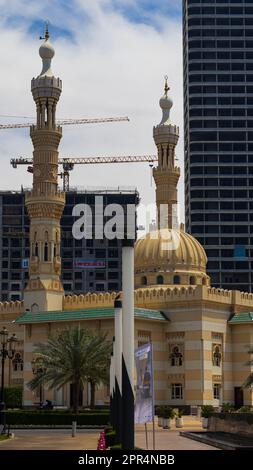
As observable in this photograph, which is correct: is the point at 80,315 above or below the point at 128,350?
above

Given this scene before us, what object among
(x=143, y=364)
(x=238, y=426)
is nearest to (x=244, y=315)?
(x=238, y=426)

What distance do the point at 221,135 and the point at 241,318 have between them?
223ft

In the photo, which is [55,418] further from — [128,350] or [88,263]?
[88,263]

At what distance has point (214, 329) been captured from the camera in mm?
62156

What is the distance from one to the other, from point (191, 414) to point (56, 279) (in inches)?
596

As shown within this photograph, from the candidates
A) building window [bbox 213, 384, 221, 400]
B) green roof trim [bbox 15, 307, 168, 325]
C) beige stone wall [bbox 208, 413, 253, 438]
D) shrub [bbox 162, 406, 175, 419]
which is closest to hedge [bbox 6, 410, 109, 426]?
shrub [bbox 162, 406, 175, 419]

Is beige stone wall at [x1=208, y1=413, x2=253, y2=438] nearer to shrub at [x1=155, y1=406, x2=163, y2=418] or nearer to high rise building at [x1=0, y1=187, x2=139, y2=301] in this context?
shrub at [x1=155, y1=406, x2=163, y2=418]

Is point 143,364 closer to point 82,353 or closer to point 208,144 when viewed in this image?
point 82,353

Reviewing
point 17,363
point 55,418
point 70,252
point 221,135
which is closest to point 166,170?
point 17,363

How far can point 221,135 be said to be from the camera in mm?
127875

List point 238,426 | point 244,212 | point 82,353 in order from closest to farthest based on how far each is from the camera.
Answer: point 238,426 → point 82,353 → point 244,212

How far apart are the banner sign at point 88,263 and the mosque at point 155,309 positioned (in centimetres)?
7394

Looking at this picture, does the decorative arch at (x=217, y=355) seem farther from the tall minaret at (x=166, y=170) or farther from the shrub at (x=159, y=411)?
the tall minaret at (x=166, y=170)

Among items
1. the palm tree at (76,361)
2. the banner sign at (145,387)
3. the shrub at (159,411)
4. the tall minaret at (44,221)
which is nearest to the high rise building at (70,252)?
the tall minaret at (44,221)
